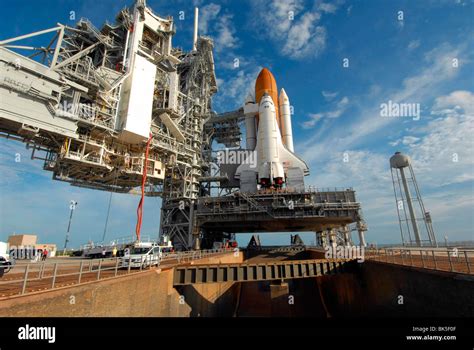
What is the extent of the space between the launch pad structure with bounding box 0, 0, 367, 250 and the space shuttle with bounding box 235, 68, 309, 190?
1.12 feet

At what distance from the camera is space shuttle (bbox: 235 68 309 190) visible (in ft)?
128

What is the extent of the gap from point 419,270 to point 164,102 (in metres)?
36.7

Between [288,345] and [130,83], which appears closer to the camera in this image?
[288,345]

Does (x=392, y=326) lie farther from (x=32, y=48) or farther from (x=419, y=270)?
(x=32, y=48)

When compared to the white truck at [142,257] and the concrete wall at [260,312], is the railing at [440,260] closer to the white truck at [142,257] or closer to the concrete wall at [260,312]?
the concrete wall at [260,312]

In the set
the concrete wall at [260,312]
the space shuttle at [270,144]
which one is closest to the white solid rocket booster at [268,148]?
the space shuttle at [270,144]

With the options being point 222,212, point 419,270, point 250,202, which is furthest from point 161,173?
point 419,270

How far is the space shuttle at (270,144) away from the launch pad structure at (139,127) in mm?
340

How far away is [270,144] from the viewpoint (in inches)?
1560

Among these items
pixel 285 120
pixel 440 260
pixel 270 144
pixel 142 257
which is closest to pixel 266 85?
pixel 285 120

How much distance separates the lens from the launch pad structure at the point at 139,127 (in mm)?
24500

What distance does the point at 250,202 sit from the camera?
36594 millimetres

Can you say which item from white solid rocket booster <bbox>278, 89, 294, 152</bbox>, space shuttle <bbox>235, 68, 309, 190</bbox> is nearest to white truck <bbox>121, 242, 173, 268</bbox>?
space shuttle <bbox>235, 68, 309, 190</bbox>

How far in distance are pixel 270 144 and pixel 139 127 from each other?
66.8ft
